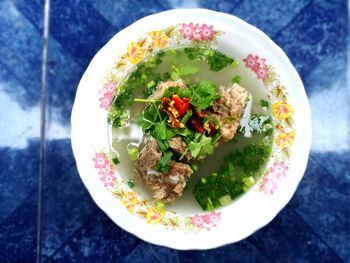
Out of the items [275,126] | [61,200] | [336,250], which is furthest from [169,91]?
[336,250]

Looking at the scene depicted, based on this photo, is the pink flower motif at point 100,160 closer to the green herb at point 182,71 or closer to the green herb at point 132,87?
the green herb at point 132,87

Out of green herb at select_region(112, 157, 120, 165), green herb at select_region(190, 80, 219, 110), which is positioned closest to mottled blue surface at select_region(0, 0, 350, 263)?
green herb at select_region(112, 157, 120, 165)

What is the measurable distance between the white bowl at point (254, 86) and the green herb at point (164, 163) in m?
0.10

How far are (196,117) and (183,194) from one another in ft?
0.79

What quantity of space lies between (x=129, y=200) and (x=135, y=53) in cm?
40

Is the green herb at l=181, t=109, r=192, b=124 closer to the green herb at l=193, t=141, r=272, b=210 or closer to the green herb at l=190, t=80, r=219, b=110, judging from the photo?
the green herb at l=190, t=80, r=219, b=110

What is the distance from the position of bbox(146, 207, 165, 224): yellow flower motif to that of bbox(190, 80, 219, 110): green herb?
0.31 metres

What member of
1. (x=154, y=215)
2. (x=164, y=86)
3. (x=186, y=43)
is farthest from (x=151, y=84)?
(x=154, y=215)

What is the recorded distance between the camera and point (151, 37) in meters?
1.42

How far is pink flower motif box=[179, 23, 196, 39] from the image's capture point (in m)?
1.41

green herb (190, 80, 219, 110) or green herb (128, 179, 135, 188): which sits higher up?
green herb (190, 80, 219, 110)

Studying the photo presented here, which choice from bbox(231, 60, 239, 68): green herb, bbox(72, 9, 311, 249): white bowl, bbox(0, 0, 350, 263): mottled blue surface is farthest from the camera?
bbox(0, 0, 350, 263): mottled blue surface

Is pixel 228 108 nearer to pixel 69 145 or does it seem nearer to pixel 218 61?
pixel 218 61

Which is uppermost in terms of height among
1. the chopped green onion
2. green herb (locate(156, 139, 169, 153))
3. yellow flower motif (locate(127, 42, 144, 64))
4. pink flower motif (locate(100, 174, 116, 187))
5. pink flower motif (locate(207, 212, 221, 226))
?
yellow flower motif (locate(127, 42, 144, 64))
